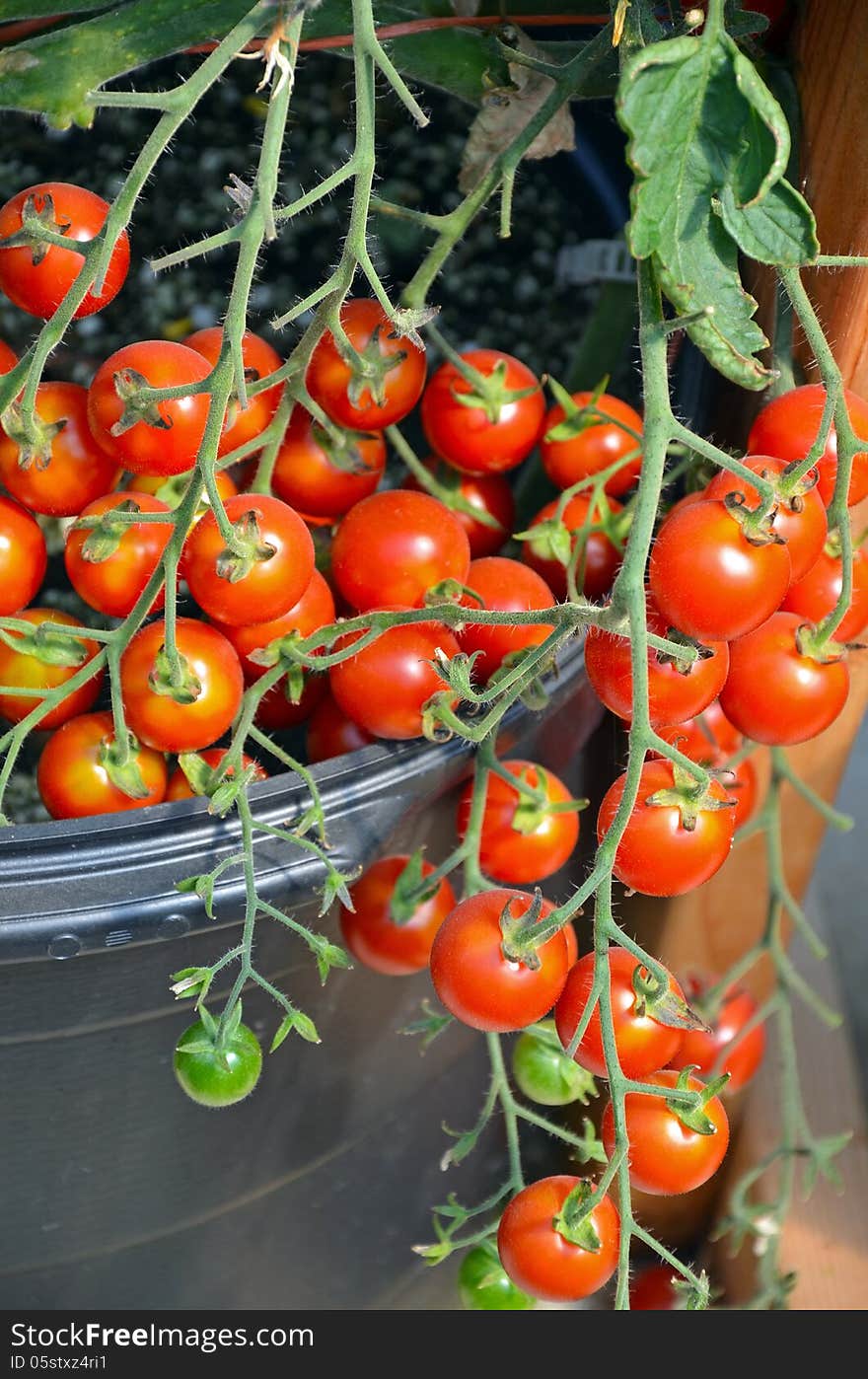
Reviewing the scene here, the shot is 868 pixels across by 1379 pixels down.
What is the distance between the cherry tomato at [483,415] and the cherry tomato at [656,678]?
7.4 inches

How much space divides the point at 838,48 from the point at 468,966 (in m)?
0.40

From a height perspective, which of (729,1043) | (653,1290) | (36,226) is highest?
(36,226)

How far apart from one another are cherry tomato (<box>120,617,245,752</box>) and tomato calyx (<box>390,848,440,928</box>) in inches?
4.3

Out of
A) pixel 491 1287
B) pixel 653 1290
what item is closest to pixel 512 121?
pixel 491 1287

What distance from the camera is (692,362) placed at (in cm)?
70

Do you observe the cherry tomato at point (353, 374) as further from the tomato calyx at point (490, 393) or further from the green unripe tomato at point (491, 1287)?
the green unripe tomato at point (491, 1287)

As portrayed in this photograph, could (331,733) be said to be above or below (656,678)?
Result: below

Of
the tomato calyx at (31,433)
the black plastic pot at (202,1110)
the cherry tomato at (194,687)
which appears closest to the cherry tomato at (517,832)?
the black plastic pot at (202,1110)

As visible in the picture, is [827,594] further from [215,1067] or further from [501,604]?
[215,1067]

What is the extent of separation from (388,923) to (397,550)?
0.17m

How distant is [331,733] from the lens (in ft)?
1.93
